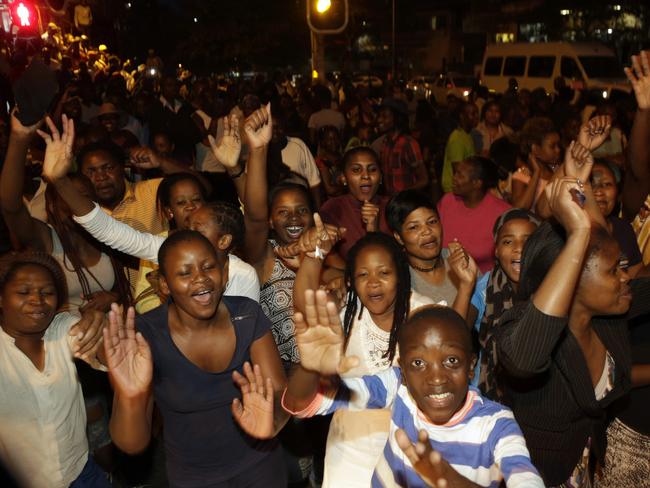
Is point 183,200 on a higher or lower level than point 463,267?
higher

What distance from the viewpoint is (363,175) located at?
5.39 meters

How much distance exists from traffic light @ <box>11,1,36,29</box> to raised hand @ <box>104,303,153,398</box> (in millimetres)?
10326

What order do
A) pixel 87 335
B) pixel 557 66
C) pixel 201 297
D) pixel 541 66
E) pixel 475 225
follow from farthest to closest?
1. pixel 541 66
2. pixel 557 66
3. pixel 475 225
4. pixel 87 335
5. pixel 201 297

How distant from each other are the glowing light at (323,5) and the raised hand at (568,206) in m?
7.31

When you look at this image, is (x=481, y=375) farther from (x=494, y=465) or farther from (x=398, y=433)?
(x=398, y=433)

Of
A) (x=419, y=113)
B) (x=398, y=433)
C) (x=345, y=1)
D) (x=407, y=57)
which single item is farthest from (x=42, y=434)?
(x=407, y=57)

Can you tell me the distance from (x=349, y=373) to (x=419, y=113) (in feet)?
34.4

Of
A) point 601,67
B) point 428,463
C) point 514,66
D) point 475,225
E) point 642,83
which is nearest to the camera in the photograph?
point 428,463

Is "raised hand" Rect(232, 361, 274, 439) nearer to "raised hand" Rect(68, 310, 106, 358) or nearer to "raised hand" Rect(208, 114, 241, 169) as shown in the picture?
"raised hand" Rect(68, 310, 106, 358)

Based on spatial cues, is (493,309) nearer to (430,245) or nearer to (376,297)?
(430,245)

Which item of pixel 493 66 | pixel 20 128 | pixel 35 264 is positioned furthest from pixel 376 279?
pixel 493 66

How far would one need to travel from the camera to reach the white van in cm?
1969

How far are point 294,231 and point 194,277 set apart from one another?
1327 millimetres

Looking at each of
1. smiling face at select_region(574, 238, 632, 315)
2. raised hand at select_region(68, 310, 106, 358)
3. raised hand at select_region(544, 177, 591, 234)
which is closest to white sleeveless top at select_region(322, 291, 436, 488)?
smiling face at select_region(574, 238, 632, 315)
